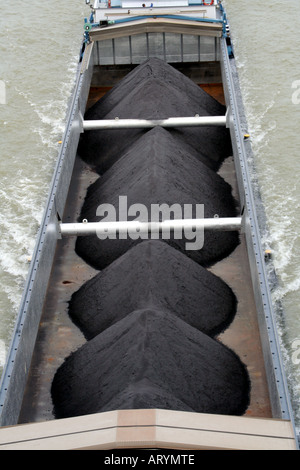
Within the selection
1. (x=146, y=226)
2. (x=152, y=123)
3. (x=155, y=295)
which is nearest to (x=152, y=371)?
(x=155, y=295)

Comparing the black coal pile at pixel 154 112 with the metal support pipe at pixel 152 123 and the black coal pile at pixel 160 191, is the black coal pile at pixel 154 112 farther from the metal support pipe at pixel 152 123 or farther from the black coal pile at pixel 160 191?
the black coal pile at pixel 160 191

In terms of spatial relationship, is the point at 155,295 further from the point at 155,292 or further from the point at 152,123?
the point at 152,123

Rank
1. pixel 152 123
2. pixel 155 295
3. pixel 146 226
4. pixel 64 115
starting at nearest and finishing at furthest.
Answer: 1. pixel 155 295
2. pixel 146 226
3. pixel 152 123
4. pixel 64 115

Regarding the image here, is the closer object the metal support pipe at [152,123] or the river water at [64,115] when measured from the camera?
the metal support pipe at [152,123]

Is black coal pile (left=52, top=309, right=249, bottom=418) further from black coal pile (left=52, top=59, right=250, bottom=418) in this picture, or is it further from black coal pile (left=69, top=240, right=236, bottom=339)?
black coal pile (left=69, top=240, right=236, bottom=339)

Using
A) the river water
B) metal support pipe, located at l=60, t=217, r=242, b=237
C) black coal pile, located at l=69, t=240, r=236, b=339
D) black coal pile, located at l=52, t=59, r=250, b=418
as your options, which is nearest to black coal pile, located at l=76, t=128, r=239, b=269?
black coal pile, located at l=52, t=59, r=250, b=418

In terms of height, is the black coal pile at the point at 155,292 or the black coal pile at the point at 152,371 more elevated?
the black coal pile at the point at 155,292

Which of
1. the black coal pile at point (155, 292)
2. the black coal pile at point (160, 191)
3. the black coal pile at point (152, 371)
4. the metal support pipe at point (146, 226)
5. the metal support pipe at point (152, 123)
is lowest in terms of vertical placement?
the black coal pile at point (152, 371)

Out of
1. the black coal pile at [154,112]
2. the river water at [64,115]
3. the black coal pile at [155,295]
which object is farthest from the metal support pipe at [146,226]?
the black coal pile at [154,112]
